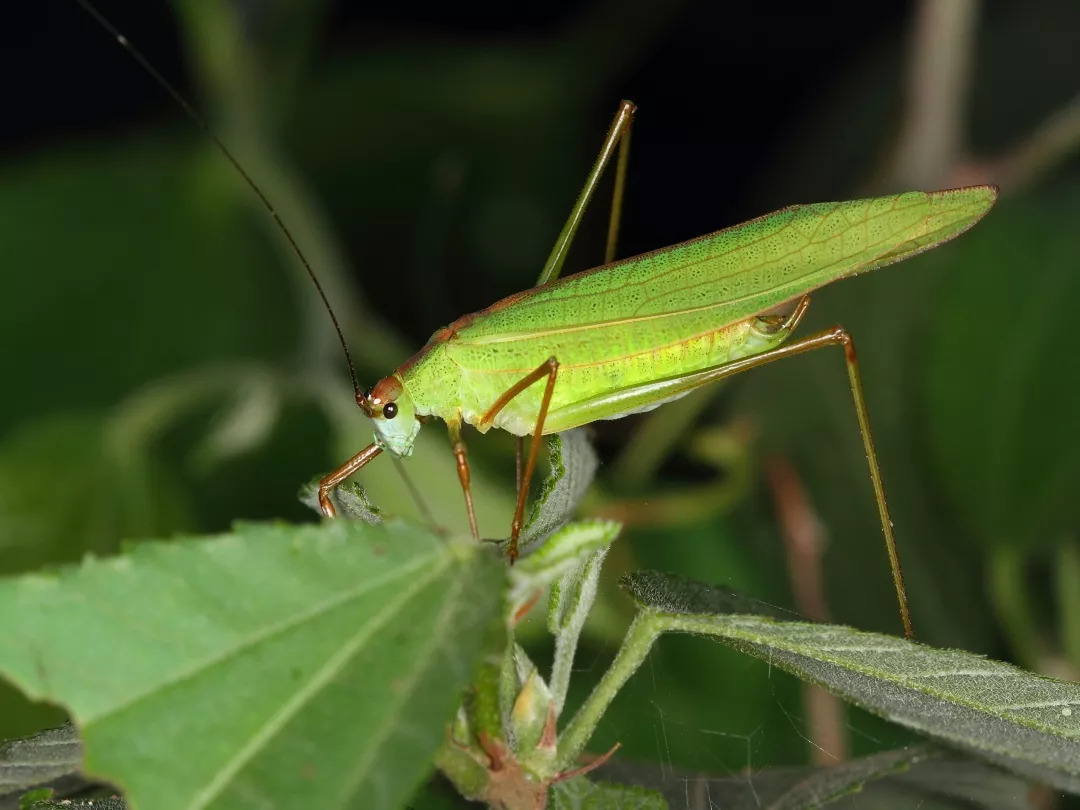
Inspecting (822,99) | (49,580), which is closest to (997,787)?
(49,580)

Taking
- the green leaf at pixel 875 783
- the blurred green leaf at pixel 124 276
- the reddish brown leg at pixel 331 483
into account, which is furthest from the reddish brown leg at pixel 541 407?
the blurred green leaf at pixel 124 276

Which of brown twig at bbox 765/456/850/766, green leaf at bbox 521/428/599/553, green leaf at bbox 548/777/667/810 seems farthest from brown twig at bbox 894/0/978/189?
green leaf at bbox 548/777/667/810

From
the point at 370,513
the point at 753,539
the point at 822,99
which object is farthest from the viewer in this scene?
the point at 822,99

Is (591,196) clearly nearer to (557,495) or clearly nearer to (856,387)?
(856,387)

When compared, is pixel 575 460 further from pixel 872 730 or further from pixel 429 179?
pixel 429 179

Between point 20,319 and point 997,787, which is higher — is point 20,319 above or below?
above

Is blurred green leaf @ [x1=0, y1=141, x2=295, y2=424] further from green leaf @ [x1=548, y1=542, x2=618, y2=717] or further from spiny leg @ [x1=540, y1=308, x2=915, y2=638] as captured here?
green leaf @ [x1=548, y1=542, x2=618, y2=717]
